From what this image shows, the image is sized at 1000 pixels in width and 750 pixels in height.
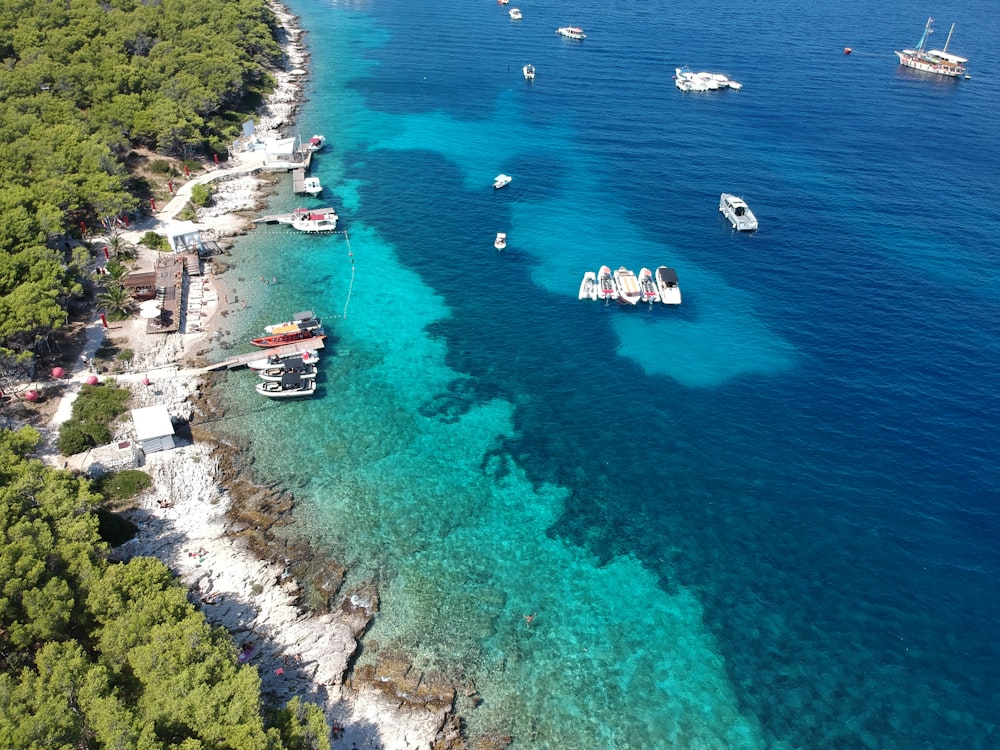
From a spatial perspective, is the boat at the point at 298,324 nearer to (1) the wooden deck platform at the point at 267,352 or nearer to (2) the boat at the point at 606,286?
(1) the wooden deck platform at the point at 267,352

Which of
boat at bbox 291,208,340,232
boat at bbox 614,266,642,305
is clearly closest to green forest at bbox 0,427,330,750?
boat at bbox 291,208,340,232

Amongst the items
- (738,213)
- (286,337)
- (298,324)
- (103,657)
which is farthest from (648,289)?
(103,657)

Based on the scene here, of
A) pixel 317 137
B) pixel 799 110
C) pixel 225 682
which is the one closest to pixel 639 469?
pixel 225 682

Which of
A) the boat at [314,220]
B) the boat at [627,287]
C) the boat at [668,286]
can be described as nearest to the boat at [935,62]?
the boat at [668,286]

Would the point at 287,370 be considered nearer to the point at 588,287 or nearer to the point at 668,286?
the point at 588,287

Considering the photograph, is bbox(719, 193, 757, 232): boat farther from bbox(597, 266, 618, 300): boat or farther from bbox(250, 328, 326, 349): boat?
bbox(250, 328, 326, 349): boat

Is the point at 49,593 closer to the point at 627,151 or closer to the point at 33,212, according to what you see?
the point at 33,212
